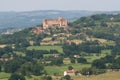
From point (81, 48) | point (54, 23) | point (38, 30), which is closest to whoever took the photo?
point (81, 48)

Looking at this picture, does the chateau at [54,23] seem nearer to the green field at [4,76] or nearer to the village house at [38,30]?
the village house at [38,30]

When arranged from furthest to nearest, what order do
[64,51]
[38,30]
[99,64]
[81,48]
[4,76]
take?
[38,30], [81,48], [64,51], [99,64], [4,76]

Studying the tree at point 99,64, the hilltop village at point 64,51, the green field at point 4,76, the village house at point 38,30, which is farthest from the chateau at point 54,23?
the green field at point 4,76

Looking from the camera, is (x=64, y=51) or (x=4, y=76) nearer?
(x=4, y=76)

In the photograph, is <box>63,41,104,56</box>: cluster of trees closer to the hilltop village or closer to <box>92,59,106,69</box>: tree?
the hilltop village

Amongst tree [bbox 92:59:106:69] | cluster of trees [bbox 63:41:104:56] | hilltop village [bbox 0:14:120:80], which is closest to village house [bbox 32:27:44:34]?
hilltop village [bbox 0:14:120:80]

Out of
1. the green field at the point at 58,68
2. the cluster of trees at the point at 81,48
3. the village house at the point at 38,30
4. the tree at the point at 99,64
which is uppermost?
the tree at the point at 99,64

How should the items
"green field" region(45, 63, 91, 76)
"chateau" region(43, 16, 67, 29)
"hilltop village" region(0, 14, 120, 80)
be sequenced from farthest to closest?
"chateau" region(43, 16, 67, 29) → "green field" region(45, 63, 91, 76) → "hilltop village" region(0, 14, 120, 80)

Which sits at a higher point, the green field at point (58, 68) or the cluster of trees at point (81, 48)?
the green field at point (58, 68)

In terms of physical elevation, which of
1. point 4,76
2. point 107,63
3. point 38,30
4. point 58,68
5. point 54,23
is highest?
point 4,76

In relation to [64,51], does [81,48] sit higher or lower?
lower

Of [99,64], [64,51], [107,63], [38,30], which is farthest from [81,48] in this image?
[99,64]

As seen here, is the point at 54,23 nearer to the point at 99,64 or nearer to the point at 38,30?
the point at 38,30
